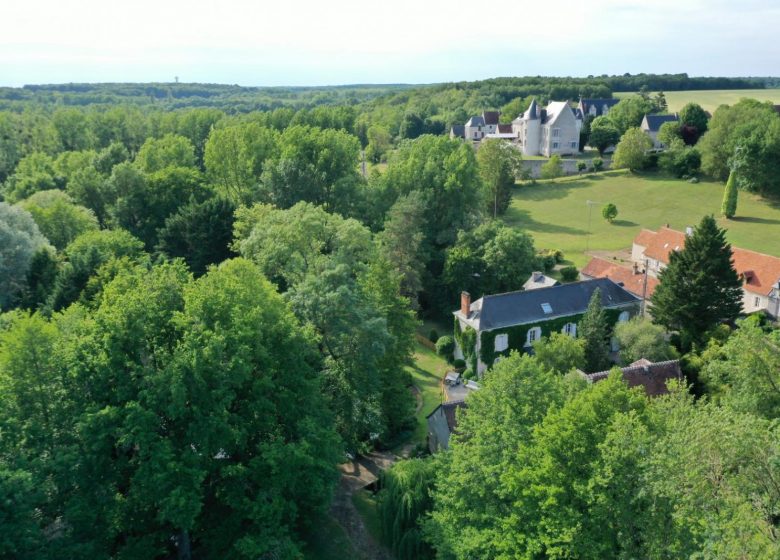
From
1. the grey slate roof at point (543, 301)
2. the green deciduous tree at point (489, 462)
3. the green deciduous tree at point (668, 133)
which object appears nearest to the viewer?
the green deciduous tree at point (489, 462)

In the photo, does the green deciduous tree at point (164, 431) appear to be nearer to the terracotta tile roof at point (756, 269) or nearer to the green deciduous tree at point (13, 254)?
the green deciduous tree at point (13, 254)

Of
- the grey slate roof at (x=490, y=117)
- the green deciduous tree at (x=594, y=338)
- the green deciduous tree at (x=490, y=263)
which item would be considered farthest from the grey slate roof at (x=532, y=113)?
the green deciduous tree at (x=594, y=338)

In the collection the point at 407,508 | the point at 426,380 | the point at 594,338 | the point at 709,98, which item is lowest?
the point at 426,380

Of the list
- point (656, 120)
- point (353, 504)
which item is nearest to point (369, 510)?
point (353, 504)

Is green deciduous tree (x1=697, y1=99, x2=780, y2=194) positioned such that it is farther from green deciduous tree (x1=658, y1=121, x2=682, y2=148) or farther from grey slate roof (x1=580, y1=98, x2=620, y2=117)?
grey slate roof (x1=580, y1=98, x2=620, y2=117)

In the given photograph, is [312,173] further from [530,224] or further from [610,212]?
[610,212]

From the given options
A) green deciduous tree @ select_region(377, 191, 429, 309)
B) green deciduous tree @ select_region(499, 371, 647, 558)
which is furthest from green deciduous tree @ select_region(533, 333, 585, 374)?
green deciduous tree @ select_region(377, 191, 429, 309)

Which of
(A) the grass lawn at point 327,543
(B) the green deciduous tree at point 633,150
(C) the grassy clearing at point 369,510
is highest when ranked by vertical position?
(B) the green deciduous tree at point 633,150
